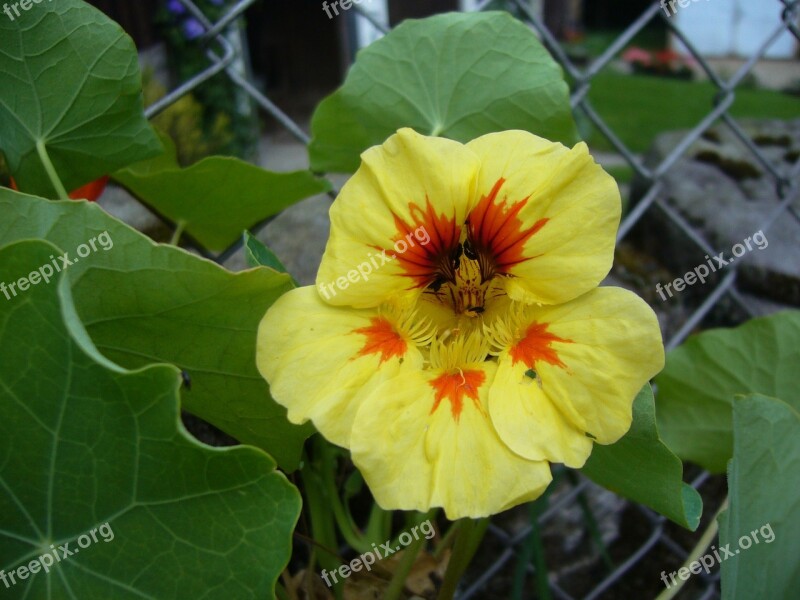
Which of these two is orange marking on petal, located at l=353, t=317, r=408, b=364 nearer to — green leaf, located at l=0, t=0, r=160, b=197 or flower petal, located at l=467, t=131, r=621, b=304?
flower petal, located at l=467, t=131, r=621, b=304

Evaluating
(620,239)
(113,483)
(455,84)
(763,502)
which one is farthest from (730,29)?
(113,483)

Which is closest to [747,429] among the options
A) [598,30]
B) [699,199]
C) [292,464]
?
[292,464]

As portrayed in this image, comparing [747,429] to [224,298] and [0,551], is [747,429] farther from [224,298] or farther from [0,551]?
[0,551]

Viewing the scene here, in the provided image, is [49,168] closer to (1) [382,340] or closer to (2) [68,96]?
(2) [68,96]

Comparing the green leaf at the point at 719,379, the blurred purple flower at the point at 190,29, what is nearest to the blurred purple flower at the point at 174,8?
the blurred purple flower at the point at 190,29

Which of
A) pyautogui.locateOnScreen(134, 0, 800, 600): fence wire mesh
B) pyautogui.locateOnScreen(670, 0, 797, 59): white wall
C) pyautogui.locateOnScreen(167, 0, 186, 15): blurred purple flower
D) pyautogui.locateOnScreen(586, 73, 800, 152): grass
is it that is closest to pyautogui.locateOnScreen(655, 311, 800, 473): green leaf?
pyautogui.locateOnScreen(134, 0, 800, 600): fence wire mesh
